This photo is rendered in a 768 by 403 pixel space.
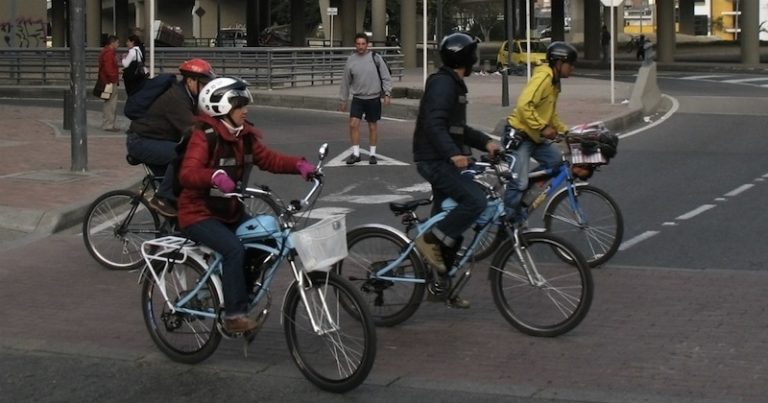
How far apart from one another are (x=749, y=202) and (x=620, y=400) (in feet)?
24.8

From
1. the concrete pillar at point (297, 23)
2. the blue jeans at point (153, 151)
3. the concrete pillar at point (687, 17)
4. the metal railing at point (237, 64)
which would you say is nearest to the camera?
the blue jeans at point (153, 151)

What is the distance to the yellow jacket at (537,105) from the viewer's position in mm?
9812

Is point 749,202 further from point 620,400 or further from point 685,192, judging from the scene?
point 620,400

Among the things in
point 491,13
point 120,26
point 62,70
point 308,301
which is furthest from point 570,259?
point 491,13

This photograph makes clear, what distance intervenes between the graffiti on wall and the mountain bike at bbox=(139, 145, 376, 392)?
36.7m

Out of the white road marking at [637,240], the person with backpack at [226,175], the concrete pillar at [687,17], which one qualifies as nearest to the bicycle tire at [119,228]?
the person with backpack at [226,175]

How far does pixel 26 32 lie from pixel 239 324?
1527 inches

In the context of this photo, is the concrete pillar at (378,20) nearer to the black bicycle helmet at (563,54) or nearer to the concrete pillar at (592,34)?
the concrete pillar at (592,34)

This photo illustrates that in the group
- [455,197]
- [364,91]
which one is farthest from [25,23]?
[455,197]

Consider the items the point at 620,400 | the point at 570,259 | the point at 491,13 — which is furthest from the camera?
the point at 491,13

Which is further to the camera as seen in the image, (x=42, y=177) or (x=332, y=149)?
(x=332, y=149)

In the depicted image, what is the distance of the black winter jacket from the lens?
793 cm

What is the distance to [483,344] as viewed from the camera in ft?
24.9

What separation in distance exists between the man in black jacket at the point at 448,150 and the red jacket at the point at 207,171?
1.21m
